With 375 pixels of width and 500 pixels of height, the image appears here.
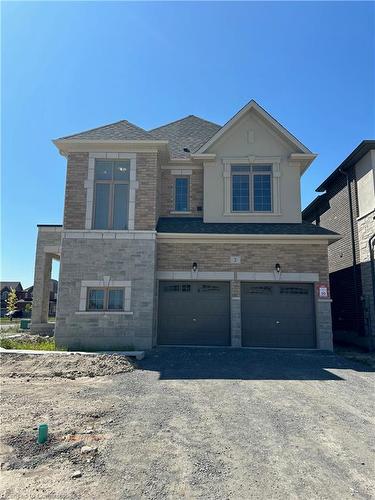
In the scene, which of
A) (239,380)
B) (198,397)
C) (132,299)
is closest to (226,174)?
(132,299)

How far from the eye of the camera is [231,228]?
12914 mm

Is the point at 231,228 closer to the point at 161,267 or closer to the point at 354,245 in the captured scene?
the point at 161,267

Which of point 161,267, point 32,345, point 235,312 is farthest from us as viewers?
point 161,267

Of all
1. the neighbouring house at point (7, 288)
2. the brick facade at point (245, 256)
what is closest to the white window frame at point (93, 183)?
the brick facade at point (245, 256)

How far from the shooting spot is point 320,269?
12.4 metres

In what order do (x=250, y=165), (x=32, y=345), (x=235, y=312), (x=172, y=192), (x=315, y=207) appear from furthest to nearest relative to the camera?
(x=315, y=207), (x=172, y=192), (x=250, y=165), (x=235, y=312), (x=32, y=345)

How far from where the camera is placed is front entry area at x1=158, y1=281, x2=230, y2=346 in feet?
40.1

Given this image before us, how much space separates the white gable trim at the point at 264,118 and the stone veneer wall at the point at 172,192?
42.9 inches

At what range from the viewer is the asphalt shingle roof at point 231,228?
1249 centimetres

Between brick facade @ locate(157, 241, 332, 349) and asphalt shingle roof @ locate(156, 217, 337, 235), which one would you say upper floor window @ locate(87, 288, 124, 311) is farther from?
asphalt shingle roof @ locate(156, 217, 337, 235)

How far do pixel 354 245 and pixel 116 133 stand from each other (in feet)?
35.7

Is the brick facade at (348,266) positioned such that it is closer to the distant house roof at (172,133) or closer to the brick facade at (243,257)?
the brick facade at (243,257)

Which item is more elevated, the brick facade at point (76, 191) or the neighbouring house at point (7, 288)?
the brick facade at point (76, 191)

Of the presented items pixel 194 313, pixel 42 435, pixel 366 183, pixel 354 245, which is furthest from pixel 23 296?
pixel 42 435
